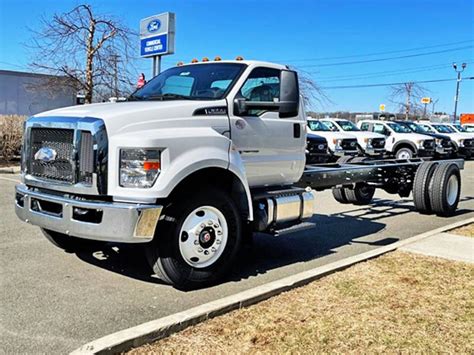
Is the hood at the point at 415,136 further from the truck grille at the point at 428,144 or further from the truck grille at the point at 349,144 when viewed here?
the truck grille at the point at 349,144

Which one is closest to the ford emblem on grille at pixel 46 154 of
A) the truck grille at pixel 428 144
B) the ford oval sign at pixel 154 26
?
the ford oval sign at pixel 154 26

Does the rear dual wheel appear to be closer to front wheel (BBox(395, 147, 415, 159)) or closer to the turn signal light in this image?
the turn signal light

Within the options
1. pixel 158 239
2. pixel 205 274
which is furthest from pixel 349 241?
pixel 158 239

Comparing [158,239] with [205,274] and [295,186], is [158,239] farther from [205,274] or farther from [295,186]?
[295,186]

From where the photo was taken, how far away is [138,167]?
428 cm

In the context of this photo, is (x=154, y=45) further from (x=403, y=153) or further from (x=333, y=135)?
(x=403, y=153)

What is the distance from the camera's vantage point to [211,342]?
3.52 m

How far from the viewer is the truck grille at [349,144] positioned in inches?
782

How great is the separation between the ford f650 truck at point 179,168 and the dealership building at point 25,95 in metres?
19.1

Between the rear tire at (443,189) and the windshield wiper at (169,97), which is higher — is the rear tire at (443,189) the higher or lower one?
the lower one

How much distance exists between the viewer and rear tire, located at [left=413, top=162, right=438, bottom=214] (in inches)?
358

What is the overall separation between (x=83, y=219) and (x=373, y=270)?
306 cm

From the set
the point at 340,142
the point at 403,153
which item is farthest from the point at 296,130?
the point at 403,153

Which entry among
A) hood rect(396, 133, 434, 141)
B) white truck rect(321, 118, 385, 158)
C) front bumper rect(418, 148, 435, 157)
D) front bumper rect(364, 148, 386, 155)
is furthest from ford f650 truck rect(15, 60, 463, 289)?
hood rect(396, 133, 434, 141)
